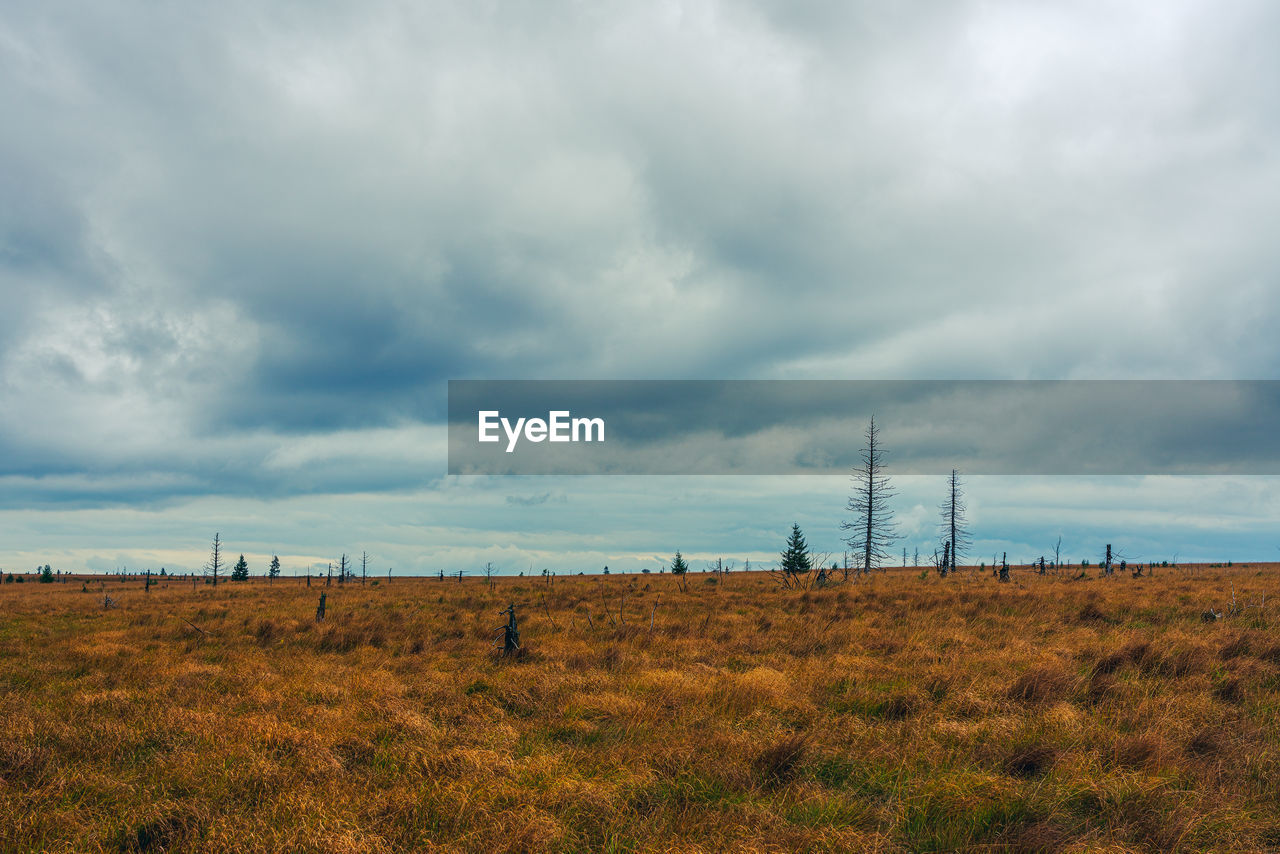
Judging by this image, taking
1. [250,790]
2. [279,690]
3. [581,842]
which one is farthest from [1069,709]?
[279,690]

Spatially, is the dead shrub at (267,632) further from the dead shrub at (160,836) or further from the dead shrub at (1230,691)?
the dead shrub at (1230,691)

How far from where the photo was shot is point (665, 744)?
7957 millimetres

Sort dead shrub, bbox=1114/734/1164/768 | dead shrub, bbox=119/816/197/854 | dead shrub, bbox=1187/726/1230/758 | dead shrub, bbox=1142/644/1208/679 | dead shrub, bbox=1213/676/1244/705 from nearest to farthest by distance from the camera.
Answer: dead shrub, bbox=119/816/197/854 → dead shrub, bbox=1114/734/1164/768 → dead shrub, bbox=1187/726/1230/758 → dead shrub, bbox=1213/676/1244/705 → dead shrub, bbox=1142/644/1208/679

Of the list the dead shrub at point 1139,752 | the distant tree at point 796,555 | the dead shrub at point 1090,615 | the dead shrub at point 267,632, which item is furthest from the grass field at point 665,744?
the distant tree at point 796,555

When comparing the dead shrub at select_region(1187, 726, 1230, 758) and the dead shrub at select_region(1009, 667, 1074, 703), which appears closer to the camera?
the dead shrub at select_region(1187, 726, 1230, 758)

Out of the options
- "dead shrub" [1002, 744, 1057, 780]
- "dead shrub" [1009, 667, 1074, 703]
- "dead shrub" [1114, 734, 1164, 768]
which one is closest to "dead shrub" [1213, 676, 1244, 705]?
"dead shrub" [1009, 667, 1074, 703]

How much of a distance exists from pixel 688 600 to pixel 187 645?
16.9 meters

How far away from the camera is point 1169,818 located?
5738mm

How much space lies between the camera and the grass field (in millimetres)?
5762

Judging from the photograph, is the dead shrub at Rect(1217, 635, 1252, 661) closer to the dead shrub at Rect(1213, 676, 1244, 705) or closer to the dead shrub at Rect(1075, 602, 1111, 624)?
the dead shrub at Rect(1213, 676, 1244, 705)

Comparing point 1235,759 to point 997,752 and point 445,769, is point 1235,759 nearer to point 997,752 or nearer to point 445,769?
point 997,752

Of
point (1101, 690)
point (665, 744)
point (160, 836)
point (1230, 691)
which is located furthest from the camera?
point (1101, 690)

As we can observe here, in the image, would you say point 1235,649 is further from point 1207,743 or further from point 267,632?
point 267,632

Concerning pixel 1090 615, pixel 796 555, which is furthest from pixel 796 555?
pixel 1090 615
